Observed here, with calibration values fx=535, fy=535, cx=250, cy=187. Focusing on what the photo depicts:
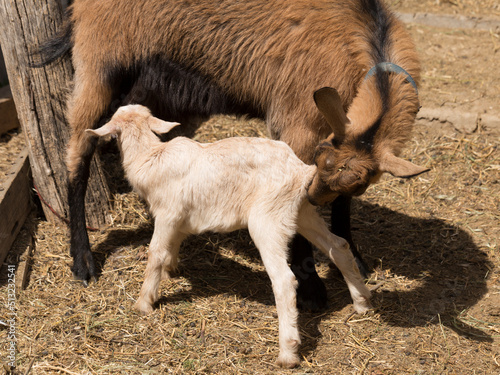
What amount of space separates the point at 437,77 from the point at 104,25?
431 centimetres

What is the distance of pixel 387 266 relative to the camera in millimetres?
4379

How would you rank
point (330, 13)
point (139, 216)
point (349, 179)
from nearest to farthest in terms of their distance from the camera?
1. point (349, 179)
2. point (330, 13)
3. point (139, 216)

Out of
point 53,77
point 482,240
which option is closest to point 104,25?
point 53,77

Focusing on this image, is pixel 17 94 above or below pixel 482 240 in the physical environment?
above

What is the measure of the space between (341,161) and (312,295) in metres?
1.12

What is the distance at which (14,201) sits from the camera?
4410 mm

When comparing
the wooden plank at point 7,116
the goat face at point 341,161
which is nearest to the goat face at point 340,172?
the goat face at point 341,161

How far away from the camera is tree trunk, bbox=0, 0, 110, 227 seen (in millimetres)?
4055

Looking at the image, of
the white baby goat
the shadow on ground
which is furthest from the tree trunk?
A: the white baby goat

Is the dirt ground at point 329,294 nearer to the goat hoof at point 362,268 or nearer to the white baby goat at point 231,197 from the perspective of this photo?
the goat hoof at point 362,268

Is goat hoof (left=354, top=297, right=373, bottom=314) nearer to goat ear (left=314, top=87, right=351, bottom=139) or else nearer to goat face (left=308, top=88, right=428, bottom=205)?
goat face (left=308, top=88, right=428, bottom=205)

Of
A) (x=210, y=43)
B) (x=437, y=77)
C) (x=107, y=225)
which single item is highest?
(x=210, y=43)

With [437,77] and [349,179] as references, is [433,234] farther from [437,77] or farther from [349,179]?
[437,77]

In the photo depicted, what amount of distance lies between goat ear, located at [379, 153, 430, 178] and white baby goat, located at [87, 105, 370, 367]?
17.5 inches
